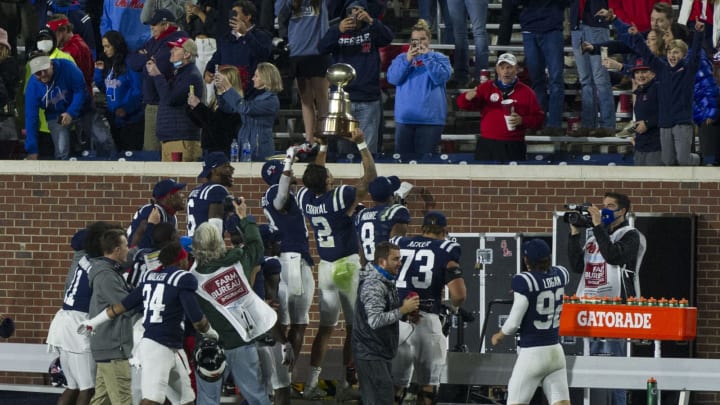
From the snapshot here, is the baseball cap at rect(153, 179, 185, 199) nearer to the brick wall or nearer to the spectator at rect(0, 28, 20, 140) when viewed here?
the brick wall

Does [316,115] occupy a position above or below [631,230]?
above

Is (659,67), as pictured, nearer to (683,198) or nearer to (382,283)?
(683,198)

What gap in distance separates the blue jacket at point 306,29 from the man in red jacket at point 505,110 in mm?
1871

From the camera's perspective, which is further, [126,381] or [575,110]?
[575,110]

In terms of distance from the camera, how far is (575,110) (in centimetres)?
2091

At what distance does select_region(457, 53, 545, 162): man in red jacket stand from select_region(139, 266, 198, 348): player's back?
17.7 ft

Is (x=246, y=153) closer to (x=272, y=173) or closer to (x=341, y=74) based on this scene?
(x=341, y=74)

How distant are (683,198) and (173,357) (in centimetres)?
647

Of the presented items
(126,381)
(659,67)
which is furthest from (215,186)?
(659,67)

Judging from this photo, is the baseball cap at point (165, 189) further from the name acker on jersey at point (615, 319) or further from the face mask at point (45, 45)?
the face mask at point (45, 45)

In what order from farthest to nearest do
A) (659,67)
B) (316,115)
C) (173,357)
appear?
1. (316,115)
2. (659,67)
3. (173,357)

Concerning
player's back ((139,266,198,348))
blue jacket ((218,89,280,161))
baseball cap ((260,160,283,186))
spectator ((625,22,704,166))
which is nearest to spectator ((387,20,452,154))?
blue jacket ((218,89,280,161))

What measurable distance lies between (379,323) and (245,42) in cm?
560

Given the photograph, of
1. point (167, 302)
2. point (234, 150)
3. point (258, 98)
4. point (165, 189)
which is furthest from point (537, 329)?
point (234, 150)
